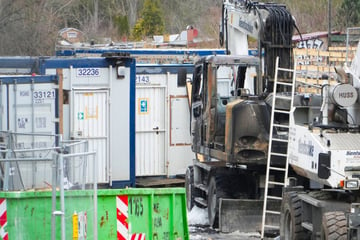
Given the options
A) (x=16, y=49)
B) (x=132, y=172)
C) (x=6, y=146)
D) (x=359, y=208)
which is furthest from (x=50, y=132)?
(x=16, y=49)

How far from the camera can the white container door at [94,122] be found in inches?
886

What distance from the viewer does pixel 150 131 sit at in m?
24.5

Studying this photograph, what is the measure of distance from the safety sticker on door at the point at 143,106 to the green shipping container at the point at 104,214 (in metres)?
9.87

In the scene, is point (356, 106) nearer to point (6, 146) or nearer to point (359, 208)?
point (359, 208)

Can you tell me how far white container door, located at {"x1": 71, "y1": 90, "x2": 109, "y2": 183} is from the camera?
73.9ft

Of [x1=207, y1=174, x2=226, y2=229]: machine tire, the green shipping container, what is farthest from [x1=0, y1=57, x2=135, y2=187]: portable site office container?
the green shipping container

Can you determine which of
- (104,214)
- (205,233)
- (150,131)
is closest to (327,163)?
(104,214)

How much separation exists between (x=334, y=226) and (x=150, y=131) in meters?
11.3

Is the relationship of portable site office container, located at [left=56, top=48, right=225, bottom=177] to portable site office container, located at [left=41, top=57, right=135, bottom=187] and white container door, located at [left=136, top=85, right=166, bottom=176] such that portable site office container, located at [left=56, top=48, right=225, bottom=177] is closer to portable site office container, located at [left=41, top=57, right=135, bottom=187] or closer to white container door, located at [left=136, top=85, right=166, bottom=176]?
white container door, located at [left=136, top=85, right=166, bottom=176]

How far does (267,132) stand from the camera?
18.3 meters

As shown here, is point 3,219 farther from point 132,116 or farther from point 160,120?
point 160,120

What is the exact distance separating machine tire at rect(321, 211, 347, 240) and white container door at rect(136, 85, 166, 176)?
10.9 metres

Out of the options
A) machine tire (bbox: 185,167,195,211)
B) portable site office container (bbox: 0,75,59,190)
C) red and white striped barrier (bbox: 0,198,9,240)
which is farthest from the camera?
machine tire (bbox: 185,167,195,211)

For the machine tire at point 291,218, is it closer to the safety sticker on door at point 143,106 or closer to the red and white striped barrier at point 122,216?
the red and white striped barrier at point 122,216
